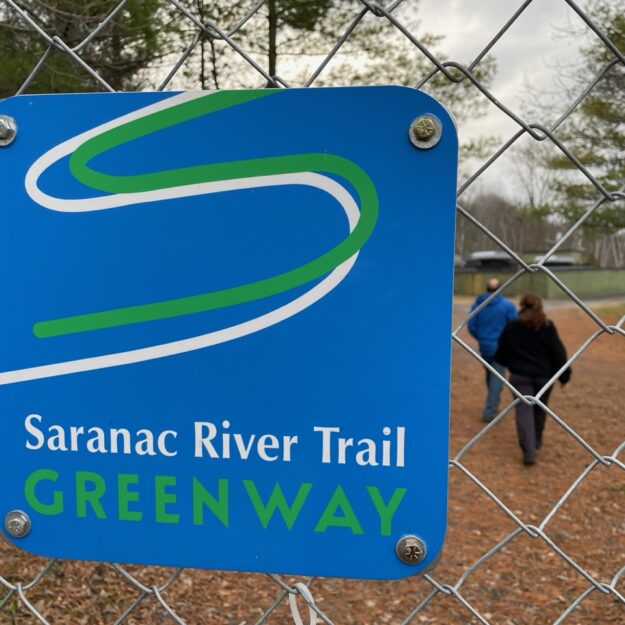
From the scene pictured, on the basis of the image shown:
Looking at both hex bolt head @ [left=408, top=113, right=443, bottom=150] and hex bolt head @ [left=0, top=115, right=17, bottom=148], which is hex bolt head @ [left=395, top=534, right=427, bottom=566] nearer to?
hex bolt head @ [left=408, top=113, right=443, bottom=150]

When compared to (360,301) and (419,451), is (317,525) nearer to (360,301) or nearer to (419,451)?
(419,451)

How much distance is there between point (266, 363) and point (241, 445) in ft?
0.35

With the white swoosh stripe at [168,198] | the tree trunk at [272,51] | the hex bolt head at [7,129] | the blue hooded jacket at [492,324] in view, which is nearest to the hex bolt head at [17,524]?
the white swoosh stripe at [168,198]

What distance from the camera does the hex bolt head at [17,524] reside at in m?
0.76

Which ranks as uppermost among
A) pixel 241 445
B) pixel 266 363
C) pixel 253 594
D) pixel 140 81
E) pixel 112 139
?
pixel 140 81

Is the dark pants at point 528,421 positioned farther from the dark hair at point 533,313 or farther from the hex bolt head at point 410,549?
the hex bolt head at point 410,549

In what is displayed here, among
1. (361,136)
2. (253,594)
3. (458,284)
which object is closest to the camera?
(361,136)

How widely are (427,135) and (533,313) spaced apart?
3.23 meters

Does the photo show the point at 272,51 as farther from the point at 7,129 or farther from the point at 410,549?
the point at 410,549

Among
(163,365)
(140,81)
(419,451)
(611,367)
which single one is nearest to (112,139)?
(163,365)

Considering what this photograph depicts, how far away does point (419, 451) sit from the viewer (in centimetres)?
69

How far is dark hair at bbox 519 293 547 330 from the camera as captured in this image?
363cm

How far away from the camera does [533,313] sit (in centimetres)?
363

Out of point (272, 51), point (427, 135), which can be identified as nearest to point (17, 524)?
point (427, 135)
